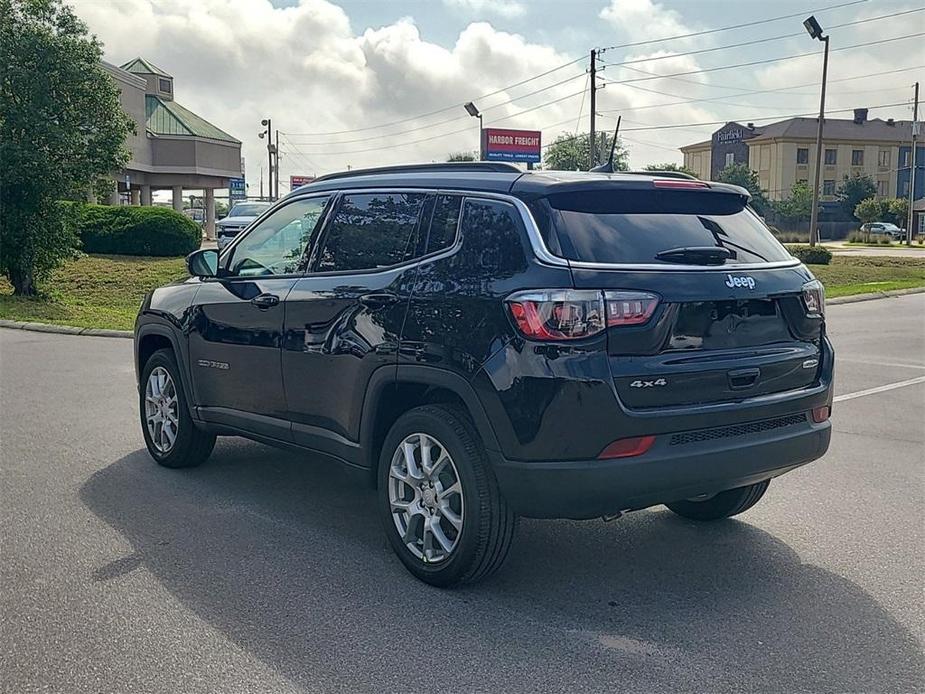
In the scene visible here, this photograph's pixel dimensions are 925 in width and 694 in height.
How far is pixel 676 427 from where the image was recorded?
4051 mm

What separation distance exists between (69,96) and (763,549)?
55.1ft

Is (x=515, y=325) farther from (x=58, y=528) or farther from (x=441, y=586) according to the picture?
(x=58, y=528)

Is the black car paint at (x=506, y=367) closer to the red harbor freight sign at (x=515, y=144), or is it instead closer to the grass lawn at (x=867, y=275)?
the grass lawn at (x=867, y=275)

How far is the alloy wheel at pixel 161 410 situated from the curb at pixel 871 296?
16.2 m

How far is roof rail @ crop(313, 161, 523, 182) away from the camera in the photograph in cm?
475

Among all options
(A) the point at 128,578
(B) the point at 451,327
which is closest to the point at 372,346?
(B) the point at 451,327

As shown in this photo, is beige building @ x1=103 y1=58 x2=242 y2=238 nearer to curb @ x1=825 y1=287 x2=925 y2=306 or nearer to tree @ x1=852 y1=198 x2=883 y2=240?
curb @ x1=825 y1=287 x2=925 y2=306

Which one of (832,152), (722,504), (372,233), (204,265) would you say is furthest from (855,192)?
(372,233)

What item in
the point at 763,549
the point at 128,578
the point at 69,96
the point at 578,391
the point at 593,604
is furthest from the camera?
the point at 69,96

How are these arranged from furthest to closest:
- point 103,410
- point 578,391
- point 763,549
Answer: point 103,410 < point 763,549 < point 578,391

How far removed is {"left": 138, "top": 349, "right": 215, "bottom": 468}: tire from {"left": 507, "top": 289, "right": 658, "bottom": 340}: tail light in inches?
124

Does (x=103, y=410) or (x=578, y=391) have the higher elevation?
(x=578, y=391)

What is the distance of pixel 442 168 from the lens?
16.7 ft

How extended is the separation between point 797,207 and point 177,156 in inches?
2099
